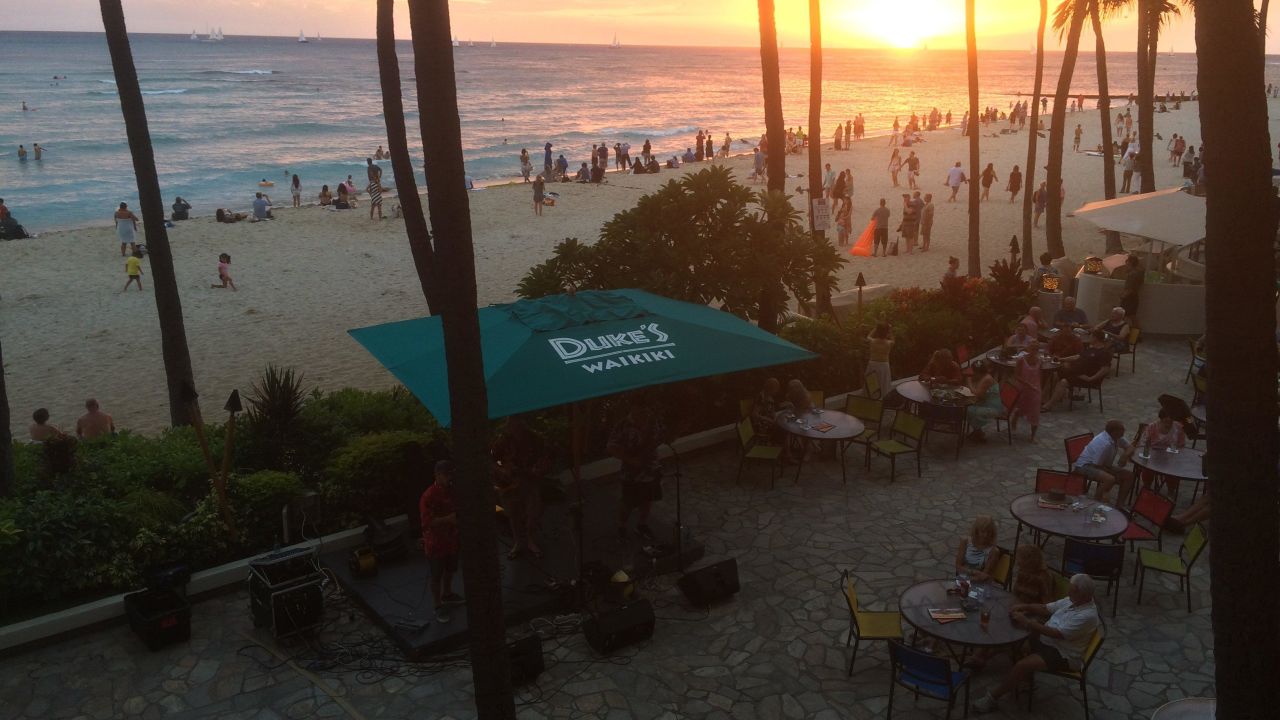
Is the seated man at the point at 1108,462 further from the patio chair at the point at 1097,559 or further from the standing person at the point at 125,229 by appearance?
the standing person at the point at 125,229

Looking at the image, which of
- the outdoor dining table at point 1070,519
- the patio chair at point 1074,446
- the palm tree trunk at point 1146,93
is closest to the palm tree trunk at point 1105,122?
the palm tree trunk at point 1146,93

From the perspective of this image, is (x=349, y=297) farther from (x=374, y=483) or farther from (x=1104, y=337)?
(x=1104, y=337)

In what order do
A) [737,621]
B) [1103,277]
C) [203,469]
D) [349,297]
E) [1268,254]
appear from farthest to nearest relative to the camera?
[349,297]
[1103,277]
[203,469]
[737,621]
[1268,254]

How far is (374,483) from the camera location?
9781mm

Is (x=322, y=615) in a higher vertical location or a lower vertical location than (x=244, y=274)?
lower

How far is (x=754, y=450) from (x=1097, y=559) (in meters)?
4.12

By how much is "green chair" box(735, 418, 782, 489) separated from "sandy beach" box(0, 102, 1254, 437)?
26.5 ft

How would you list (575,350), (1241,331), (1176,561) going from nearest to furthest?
(1241,331) < (575,350) < (1176,561)

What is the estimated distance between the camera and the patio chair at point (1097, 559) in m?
8.05

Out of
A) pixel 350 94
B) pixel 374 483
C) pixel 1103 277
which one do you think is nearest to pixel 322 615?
pixel 374 483

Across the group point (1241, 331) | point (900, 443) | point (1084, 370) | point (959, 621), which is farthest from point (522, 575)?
point (1084, 370)

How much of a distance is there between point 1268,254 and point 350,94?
11674cm

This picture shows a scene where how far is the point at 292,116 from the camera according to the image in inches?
3280

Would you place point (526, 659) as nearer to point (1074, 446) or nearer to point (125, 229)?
point (1074, 446)
